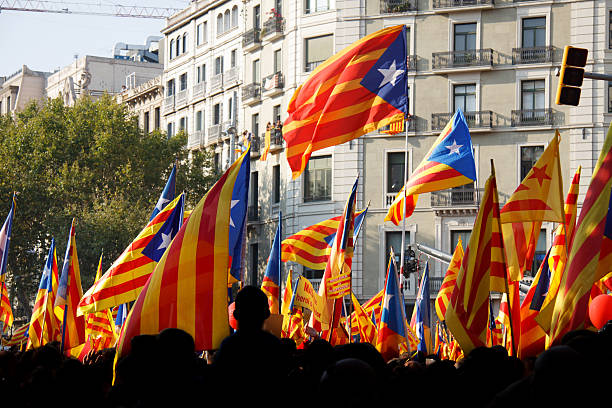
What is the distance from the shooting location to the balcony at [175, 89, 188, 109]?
58844mm

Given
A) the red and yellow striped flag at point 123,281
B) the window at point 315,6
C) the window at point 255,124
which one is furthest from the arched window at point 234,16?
the red and yellow striped flag at point 123,281

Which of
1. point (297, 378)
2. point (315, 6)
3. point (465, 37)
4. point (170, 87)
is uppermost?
point (315, 6)

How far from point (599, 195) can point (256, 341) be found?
611 centimetres

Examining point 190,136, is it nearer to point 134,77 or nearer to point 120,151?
point 120,151

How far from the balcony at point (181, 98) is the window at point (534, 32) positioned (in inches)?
850

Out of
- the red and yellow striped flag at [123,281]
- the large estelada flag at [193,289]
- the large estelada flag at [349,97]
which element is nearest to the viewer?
the large estelada flag at [193,289]

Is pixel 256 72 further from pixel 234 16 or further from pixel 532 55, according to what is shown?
pixel 532 55

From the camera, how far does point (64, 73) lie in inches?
3233

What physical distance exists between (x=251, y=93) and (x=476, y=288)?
3954 cm

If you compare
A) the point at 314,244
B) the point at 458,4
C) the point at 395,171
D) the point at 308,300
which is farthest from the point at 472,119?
the point at 308,300

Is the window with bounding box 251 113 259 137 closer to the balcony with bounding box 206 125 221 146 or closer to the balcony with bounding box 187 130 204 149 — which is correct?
the balcony with bounding box 206 125 221 146

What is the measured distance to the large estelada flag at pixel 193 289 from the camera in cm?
945

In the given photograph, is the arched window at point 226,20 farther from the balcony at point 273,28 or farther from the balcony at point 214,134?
the balcony at point 273,28

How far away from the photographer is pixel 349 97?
1609 cm
